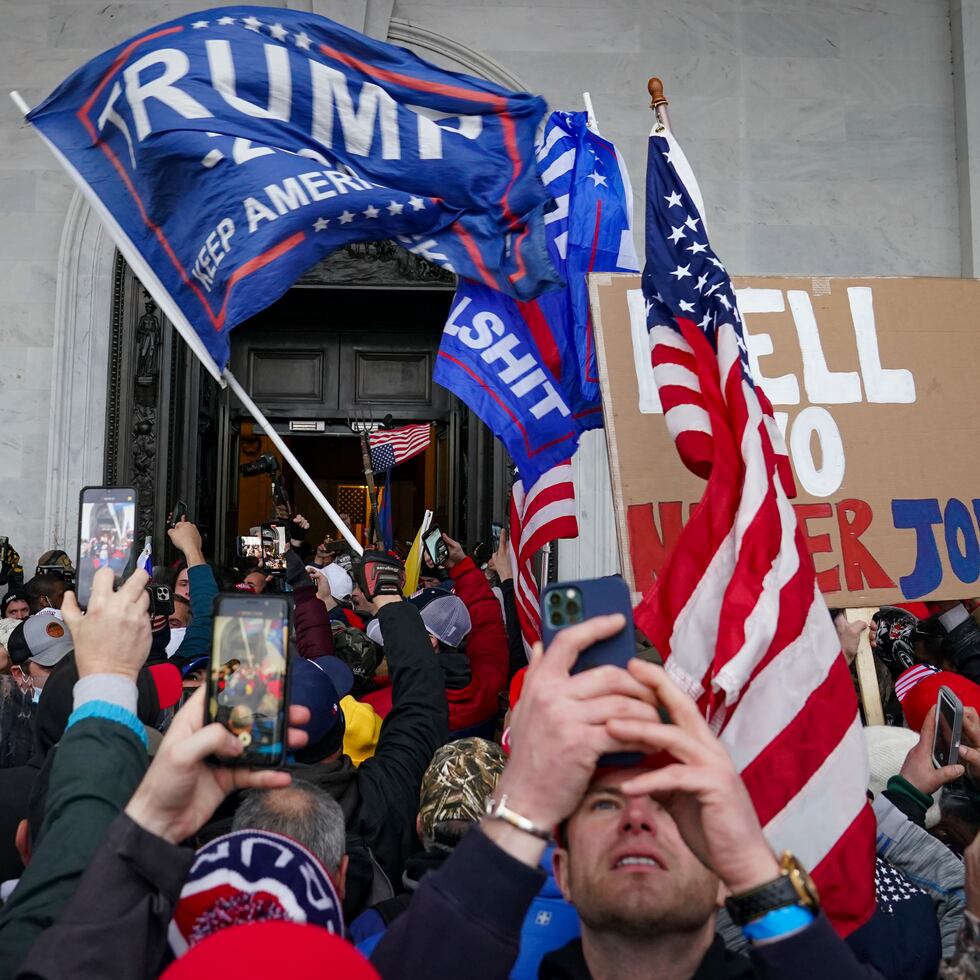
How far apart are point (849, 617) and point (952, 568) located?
61 centimetres

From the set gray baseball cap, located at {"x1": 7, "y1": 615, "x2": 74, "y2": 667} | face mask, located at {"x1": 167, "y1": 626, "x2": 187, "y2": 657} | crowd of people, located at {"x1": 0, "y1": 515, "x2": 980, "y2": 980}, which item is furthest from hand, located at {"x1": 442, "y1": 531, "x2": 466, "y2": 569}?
crowd of people, located at {"x1": 0, "y1": 515, "x2": 980, "y2": 980}

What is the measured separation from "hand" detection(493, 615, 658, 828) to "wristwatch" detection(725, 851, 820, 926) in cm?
25

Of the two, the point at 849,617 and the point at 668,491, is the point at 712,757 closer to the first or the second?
the point at 668,491

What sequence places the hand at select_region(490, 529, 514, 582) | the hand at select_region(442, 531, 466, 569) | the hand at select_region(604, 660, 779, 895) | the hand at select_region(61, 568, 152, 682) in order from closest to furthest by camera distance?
the hand at select_region(604, 660, 779, 895), the hand at select_region(61, 568, 152, 682), the hand at select_region(442, 531, 466, 569), the hand at select_region(490, 529, 514, 582)

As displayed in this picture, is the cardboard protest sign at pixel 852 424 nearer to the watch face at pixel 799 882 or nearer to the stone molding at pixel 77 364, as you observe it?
the watch face at pixel 799 882

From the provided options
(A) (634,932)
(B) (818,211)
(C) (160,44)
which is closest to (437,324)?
(B) (818,211)

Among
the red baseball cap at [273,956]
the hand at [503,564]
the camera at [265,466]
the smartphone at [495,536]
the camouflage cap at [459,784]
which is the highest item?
the camera at [265,466]

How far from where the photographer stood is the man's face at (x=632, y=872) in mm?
1703

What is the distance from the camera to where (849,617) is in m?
4.48

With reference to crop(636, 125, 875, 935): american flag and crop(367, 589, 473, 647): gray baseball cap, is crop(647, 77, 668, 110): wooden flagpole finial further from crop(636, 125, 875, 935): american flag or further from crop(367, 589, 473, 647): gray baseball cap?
crop(367, 589, 473, 647): gray baseball cap

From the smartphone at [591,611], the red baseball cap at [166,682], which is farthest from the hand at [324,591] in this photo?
the smartphone at [591,611]

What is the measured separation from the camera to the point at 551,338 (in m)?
4.74

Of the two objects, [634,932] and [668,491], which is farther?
[668,491]

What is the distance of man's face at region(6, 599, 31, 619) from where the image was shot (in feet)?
24.4
